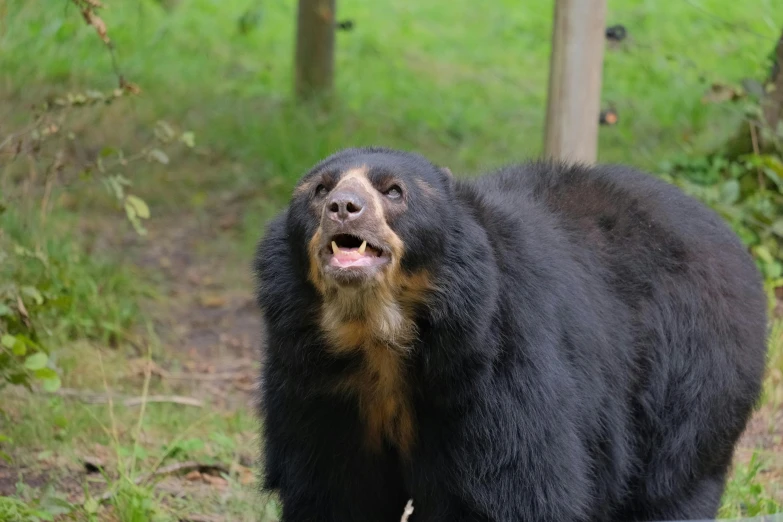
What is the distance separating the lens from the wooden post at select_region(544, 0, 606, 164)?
5.47 meters

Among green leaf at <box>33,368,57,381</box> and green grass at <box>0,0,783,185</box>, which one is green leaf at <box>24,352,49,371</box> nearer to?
green leaf at <box>33,368,57,381</box>

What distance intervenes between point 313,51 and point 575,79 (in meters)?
4.75

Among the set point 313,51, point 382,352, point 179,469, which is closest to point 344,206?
point 382,352

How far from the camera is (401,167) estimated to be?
148 inches

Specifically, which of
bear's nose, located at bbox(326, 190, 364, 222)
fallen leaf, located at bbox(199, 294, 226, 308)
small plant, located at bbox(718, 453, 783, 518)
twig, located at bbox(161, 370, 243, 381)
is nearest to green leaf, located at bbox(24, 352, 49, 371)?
bear's nose, located at bbox(326, 190, 364, 222)

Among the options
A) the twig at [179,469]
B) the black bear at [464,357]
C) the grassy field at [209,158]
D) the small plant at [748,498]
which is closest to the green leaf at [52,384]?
the grassy field at [209,158]

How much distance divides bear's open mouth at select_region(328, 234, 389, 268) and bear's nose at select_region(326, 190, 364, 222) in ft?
0.27

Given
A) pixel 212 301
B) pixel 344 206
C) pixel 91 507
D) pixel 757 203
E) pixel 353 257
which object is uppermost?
pixel 344 206

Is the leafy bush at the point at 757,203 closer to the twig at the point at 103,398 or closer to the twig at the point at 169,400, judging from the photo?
the twig at the point at 169,400

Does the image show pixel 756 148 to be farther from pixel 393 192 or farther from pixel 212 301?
pixel 393 192


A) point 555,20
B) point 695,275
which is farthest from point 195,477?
point 555,20

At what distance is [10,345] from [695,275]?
2.75 metres

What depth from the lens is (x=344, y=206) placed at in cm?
346

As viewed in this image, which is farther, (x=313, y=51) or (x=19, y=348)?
(x=313, y=51)
